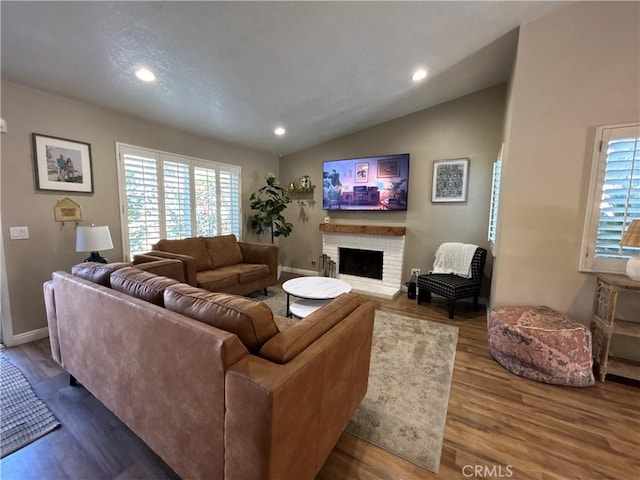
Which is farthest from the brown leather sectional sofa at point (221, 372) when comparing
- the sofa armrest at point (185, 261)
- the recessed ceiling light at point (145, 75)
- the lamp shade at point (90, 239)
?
the recessed ceiling light at point (145, 75)

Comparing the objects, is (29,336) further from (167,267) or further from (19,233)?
(167,267)

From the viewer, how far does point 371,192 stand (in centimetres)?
450

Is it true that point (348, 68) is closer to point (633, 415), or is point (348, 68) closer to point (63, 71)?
point (63, 71)

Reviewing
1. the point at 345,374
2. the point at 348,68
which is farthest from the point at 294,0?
the point at 345,374

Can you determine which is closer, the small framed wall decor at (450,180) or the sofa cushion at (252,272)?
the sofa cushion at (252,272)

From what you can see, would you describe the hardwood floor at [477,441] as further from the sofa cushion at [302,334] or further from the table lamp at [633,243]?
the table lamp at [633,243]

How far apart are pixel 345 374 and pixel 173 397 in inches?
30.6

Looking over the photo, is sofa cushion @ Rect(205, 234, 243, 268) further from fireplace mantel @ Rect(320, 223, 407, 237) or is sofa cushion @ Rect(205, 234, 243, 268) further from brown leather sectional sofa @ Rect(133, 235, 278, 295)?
fireplace mantel @ Rect(320, 223, 407, 237)

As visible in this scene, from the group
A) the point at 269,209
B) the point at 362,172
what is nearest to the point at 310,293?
the point at 269,209

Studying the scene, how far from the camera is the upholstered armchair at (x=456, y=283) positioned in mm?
3287

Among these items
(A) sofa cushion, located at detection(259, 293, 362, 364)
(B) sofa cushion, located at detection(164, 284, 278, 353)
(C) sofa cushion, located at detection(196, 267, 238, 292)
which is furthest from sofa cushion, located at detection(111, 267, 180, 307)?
(C) sofa cushion, located at detection(196, 267, 238, 292)

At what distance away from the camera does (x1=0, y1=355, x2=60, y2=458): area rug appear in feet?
4.96

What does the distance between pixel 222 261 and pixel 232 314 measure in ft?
10.1

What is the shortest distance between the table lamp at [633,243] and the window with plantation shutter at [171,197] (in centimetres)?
470
